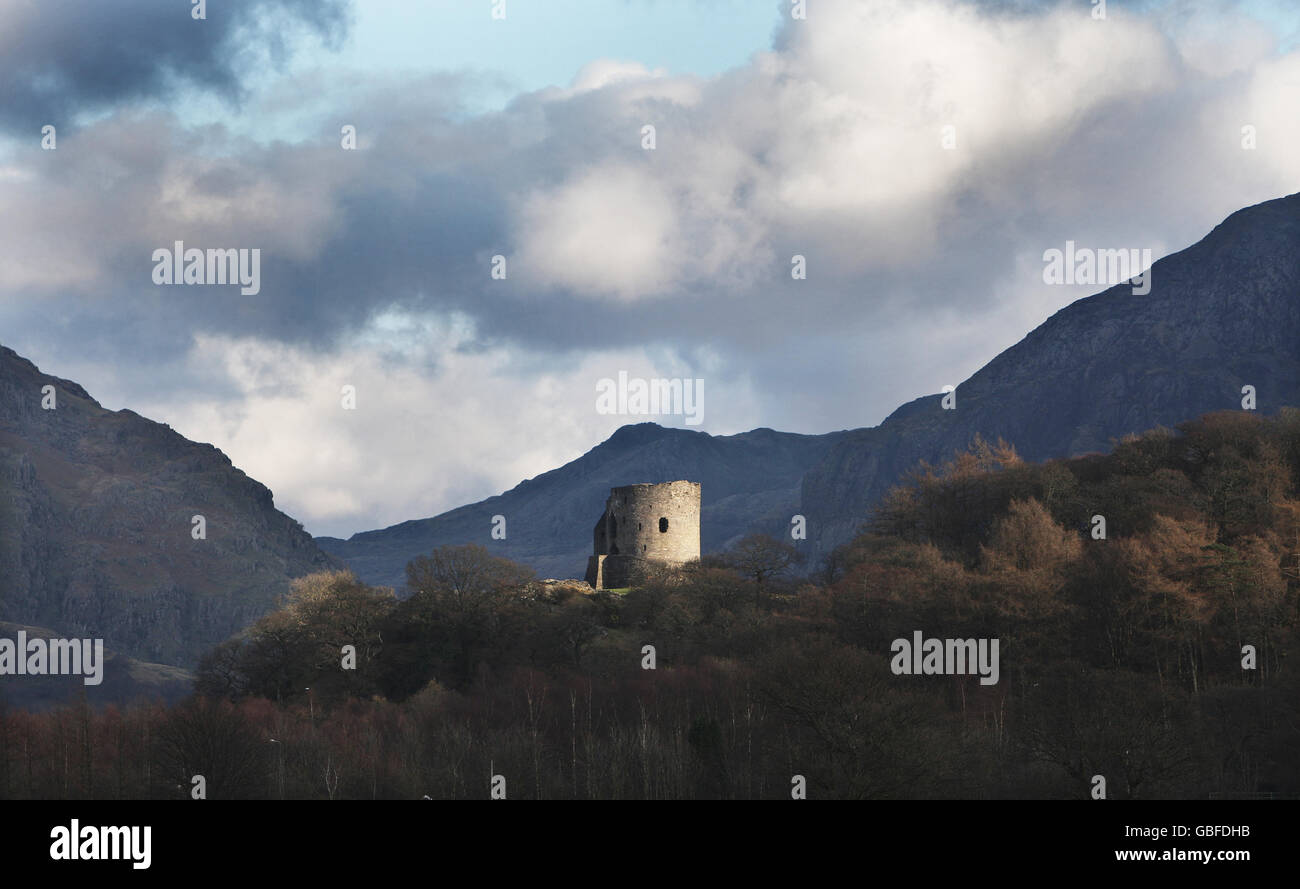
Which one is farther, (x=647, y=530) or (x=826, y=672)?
(x=647, y=530)

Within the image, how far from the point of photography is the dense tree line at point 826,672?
189ft

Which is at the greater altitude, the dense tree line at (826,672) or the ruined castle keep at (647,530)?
the ruined castle keep at (647,530)

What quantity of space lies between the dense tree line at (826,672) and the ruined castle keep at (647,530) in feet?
9.93

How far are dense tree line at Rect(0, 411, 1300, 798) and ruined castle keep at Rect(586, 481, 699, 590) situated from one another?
3.03 m

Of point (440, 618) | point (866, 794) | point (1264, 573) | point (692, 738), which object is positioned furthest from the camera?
point (440, 618)

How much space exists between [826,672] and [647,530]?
139ft

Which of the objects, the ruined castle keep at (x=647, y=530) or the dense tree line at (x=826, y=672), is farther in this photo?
the ruined castle keep at (x=647, y=530)

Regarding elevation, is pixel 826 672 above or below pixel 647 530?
below

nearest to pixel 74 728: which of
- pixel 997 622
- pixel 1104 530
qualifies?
pixel 997 622

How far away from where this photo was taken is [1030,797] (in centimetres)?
5797

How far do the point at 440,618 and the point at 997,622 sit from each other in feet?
126

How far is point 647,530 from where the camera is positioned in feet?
322

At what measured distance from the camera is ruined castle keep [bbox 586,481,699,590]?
98.1 meters
